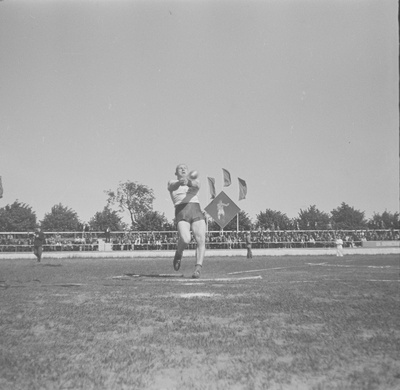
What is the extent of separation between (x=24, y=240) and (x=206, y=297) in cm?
2811

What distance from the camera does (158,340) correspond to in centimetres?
228

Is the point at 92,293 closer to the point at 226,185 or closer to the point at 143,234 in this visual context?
the point at 143,234

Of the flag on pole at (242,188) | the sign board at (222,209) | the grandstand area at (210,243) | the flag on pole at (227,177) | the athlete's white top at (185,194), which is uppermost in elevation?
the flag on pole at (227,177)

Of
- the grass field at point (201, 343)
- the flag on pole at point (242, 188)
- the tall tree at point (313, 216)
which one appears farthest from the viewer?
the tall tree at point (313, 216)

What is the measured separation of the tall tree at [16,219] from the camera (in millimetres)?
75750

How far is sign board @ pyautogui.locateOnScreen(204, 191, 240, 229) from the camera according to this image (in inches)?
731

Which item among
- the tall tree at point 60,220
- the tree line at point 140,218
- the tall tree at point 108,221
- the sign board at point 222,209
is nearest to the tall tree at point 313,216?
the tree line at point 140,218

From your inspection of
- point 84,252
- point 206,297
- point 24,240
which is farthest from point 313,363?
point 24,240

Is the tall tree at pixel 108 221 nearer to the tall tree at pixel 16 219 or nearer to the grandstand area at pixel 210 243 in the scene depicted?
the tall tree at pixel 16 219

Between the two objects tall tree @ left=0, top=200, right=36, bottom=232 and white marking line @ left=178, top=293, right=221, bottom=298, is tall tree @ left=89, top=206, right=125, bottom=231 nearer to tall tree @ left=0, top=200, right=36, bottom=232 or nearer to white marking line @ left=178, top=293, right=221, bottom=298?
tall tree @ left=0, top=200, right=36, bottom=232

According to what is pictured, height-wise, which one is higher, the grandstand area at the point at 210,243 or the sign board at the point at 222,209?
the sign board at the point at 222,209

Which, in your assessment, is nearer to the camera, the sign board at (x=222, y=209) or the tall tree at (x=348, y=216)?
the sign board at (x=222, y=209)

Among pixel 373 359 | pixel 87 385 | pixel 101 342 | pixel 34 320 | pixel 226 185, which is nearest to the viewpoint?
pixel 87 385

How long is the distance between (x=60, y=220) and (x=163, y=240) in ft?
188
